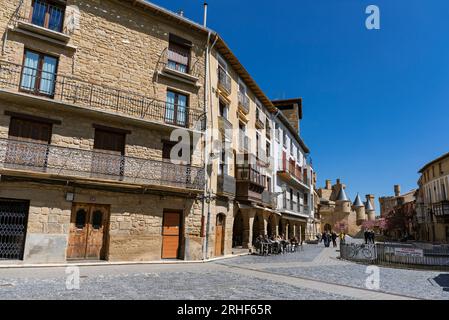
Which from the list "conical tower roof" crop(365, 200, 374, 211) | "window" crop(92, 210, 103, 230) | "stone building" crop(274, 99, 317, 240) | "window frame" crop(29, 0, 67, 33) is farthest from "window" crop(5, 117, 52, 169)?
"conical tower roof" crop(365, 200, 374, 211)

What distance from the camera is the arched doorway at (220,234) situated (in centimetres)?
1732

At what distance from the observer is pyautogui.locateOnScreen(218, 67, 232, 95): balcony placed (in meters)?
18.4

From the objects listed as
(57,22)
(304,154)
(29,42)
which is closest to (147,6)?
(57,22)

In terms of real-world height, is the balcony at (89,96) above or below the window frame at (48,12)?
below

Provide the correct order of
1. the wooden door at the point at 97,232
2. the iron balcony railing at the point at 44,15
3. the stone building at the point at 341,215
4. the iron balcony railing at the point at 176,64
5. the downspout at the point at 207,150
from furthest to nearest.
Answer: the stone building at the point at 341,215 → the iron balcony railing at the point at 176,64 → the downspout at the point at 207,150 → the wooden door at the point at 97,232 → the iron balcony railing at the point at 44,15

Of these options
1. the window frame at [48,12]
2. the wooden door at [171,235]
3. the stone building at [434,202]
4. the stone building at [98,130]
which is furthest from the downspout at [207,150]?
the stone building at [434,202]

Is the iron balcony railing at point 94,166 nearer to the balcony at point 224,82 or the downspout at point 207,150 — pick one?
the downspout at point 207,150

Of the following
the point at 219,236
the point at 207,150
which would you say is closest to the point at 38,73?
the point at 207,150

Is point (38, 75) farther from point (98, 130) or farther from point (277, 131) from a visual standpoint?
point (277, 131)

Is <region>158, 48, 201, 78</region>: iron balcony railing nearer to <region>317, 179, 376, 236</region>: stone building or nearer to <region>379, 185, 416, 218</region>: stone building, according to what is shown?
<region>317, 179, 376, 236</region>: stone building

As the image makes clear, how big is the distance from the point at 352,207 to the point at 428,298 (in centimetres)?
7186

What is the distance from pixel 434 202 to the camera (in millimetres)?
41312

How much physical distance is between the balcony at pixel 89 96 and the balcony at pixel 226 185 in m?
3.05
